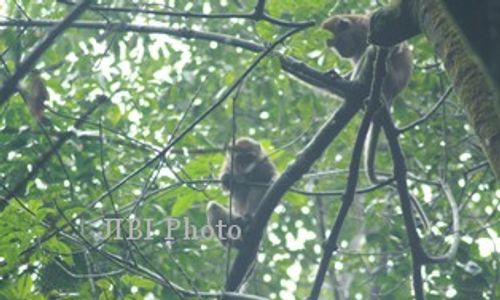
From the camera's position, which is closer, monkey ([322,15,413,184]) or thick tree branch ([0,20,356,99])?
thick tree branch ([0,20,356,99])

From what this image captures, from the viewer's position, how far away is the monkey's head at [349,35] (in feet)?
29.6

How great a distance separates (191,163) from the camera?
21.8 feet

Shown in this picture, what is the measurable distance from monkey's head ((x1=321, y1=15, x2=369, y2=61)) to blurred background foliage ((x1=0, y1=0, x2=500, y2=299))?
14.5 inches

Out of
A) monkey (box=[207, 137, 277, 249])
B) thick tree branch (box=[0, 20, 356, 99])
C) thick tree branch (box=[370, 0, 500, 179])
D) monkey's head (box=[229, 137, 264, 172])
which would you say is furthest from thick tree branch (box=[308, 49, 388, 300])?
monkey's head (box=[229, 137, 264, 172])

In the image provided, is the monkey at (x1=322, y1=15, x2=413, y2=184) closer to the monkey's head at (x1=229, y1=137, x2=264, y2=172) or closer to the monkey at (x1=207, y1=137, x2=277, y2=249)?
the monkey at (x1=207, y1=137, x2=277, y2=249)

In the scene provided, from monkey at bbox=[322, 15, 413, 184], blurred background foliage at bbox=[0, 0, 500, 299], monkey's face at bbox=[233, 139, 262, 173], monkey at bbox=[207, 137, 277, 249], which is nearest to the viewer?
blurred background foliage at bbox=[0, 0, 500, 299]

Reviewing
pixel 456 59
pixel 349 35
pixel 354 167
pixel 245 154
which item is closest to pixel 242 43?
pixel 354 167

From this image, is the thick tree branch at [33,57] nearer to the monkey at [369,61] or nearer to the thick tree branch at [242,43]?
the thick tree branch at [242,43]

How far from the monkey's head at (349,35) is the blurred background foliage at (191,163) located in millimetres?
368

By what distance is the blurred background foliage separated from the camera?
4.86 m

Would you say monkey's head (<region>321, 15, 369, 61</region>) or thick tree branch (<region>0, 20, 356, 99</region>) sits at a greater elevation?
monkey's head (<region>321, 15, 369, 61</region>)

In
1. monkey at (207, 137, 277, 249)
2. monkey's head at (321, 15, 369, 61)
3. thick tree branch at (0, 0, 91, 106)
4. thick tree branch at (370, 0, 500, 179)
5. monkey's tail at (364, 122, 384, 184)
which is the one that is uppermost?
monkey's head at (321, 15, 369, 61)

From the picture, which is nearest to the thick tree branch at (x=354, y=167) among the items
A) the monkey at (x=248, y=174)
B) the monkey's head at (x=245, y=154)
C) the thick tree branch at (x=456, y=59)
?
the thick tree branch at (x=456, y=59)

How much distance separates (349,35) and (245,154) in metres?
2.09
